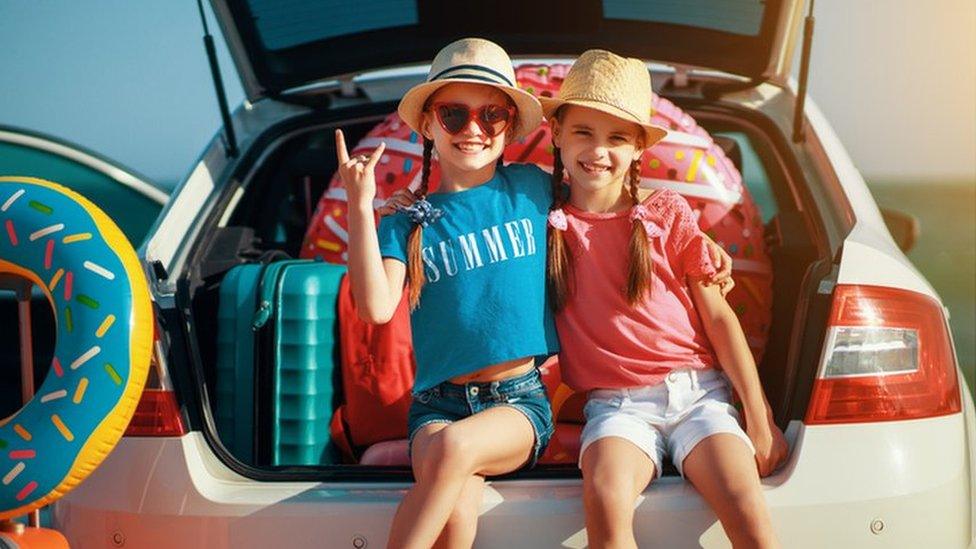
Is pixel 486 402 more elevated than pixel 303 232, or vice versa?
pixel 486 402

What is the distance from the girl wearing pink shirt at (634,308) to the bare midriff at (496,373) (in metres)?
0.12

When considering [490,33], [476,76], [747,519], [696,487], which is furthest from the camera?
[490,33]


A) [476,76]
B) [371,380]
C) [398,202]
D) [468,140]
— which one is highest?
[476,76]

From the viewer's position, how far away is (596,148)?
263cm

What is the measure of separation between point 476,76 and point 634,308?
0.61 meters

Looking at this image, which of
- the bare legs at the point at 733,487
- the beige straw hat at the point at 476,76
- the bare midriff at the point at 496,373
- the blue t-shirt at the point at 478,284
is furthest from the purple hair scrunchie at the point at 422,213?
the bare legs at the point at 733,487

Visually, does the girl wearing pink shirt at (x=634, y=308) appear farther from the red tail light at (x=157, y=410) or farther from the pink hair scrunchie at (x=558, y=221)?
the red tail light at (x=157, y=410)

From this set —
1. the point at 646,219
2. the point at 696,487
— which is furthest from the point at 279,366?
the point at 696,487

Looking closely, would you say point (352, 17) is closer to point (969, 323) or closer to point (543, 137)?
point (543, 137)

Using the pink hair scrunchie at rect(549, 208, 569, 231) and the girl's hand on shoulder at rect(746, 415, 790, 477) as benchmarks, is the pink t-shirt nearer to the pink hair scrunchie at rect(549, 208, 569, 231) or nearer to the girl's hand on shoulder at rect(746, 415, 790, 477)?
the pink hair scrunchie at rect(549, 208, 569, 231)

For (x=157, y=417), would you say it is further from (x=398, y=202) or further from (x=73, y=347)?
(x=398, y=202)

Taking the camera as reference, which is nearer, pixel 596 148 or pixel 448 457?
pixel 448 457

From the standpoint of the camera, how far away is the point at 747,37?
11.5 ft

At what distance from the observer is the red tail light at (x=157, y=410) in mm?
2479
